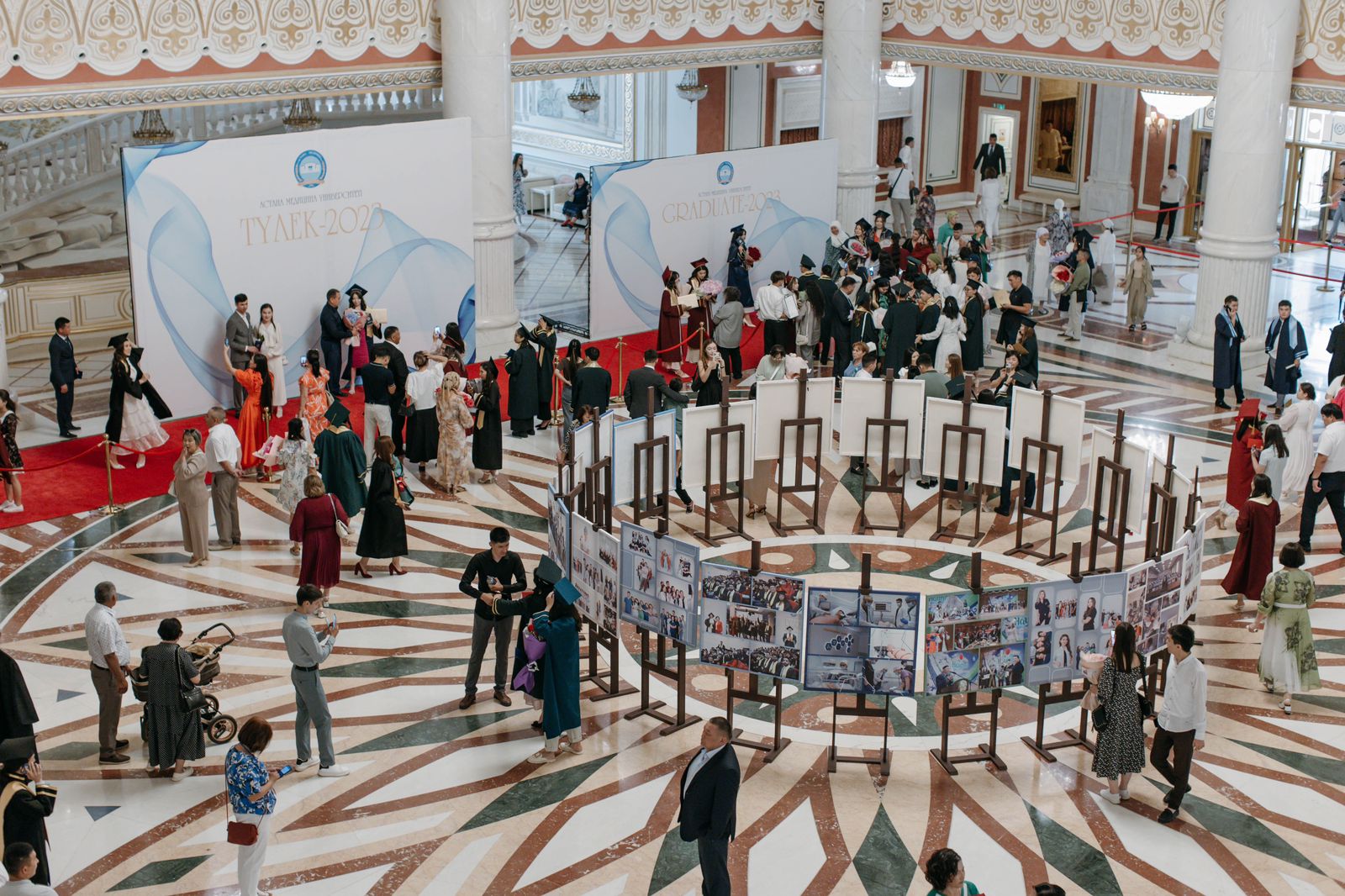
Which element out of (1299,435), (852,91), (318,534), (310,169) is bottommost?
(318,534)

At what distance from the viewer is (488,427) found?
14961 mm

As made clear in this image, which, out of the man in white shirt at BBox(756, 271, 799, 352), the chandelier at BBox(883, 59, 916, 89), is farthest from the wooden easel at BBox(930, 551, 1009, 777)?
the chandelier at BBox(883, 59, 916, 89)

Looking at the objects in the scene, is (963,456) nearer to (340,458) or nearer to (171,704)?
(340,458)

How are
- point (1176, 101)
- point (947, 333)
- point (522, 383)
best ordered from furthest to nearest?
point (1176, 101) < point (947, 333) < point (522, 383)

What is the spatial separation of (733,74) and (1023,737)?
55.9ft

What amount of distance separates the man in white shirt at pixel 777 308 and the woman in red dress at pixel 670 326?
1054 millimetres

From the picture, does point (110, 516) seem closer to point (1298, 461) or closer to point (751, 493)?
point (751, 493)

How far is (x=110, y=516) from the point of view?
14.0 m

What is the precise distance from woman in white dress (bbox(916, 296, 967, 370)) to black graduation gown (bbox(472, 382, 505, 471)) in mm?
5040

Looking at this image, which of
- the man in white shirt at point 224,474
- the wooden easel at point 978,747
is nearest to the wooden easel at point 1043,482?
the wooden easel at point 978,747

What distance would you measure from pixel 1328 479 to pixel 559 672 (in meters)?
7.04

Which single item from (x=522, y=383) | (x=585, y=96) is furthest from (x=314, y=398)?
(x=585, y=96)

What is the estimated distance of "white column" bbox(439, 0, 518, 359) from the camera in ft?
58.3

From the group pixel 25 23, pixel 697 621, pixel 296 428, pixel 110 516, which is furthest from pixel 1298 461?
pixel 25 23
